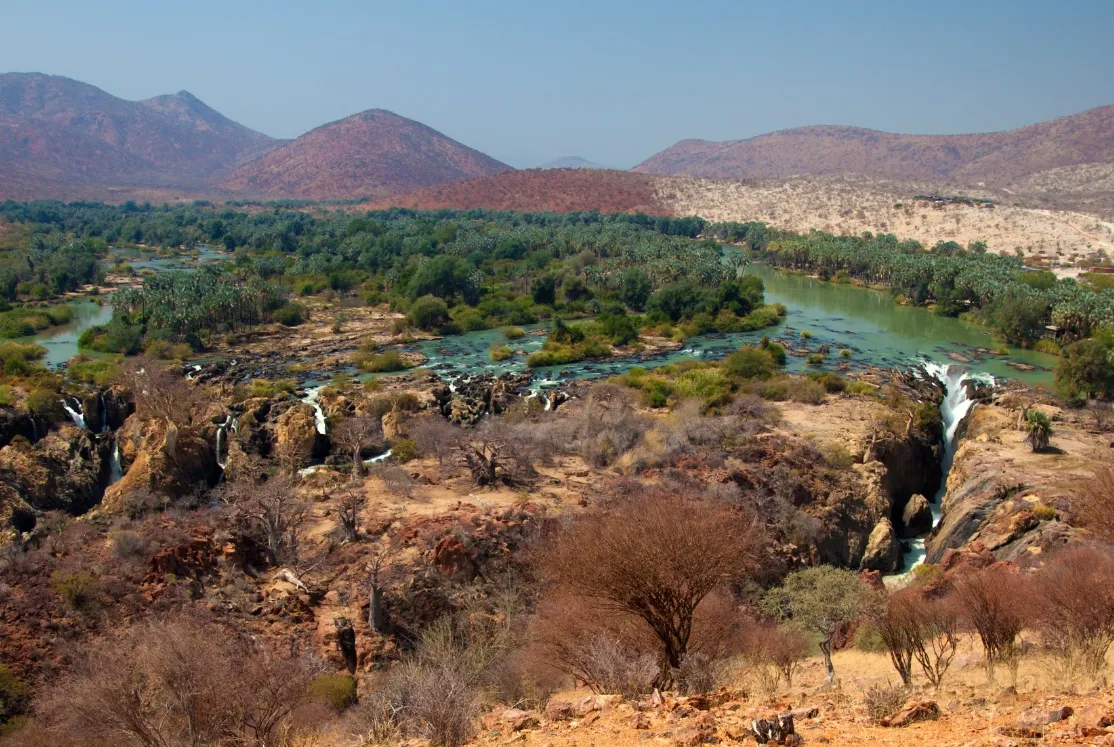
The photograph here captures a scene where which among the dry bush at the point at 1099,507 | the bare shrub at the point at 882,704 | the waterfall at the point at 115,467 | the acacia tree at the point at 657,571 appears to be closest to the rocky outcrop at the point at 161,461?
the waterfall at the point at 115,467

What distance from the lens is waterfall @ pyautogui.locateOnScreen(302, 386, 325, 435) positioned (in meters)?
40.7

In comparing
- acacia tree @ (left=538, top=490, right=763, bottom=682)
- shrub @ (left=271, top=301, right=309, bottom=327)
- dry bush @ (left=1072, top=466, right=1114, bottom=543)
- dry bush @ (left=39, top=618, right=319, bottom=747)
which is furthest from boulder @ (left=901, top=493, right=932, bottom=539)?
shrub @ (left=271, top=301, right=309, bottom=327)

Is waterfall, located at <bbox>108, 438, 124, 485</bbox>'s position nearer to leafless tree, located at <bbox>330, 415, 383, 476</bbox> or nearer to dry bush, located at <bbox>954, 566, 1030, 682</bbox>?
leafless tree, located at <bbox>330, 415, 383, 476</bbox>

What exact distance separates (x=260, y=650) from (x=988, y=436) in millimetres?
31924

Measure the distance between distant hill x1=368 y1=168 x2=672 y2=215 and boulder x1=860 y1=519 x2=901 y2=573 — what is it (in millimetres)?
131492

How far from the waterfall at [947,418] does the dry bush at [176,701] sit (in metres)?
22.5

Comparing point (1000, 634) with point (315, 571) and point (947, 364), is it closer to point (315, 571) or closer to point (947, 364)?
point (315, 571)

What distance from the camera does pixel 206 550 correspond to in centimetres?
2159

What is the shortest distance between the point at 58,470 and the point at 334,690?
24.6m

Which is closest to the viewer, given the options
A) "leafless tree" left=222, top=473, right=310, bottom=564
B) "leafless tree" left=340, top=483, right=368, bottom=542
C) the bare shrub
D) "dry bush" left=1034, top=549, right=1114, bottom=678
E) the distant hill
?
the bare shrub

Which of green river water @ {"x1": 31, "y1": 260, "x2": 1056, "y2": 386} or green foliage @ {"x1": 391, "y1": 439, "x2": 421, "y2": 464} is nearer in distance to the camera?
green foliage @ {"x1": 391, "y1": 439, "x2": 421, "y2": 464}

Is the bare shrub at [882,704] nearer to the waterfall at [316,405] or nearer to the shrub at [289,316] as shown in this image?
the waterfall at [316,405]

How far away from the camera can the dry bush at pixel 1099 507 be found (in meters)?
20.4

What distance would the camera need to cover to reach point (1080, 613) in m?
13.5
